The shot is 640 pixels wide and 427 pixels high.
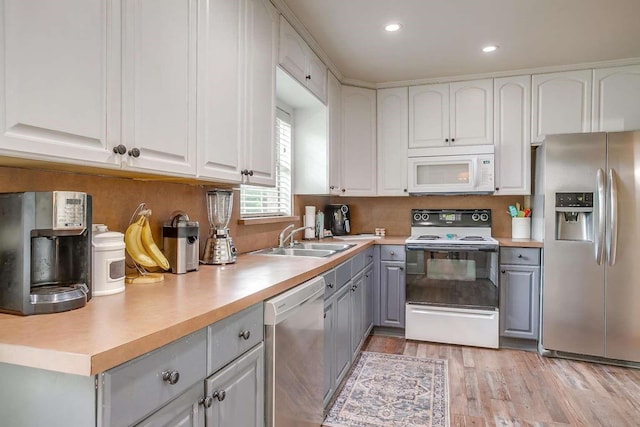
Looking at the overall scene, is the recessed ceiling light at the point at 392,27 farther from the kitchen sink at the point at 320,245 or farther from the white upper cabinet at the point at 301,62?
the kitchen sink at the point at 320,245

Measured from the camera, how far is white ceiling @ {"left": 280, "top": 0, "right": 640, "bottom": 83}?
2.38 m

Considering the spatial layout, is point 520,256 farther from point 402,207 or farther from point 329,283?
point 329,283

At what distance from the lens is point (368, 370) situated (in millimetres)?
2768

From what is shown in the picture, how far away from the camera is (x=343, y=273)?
8.01 feet

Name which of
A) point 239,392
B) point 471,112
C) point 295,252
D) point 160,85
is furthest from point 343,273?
point 471,112

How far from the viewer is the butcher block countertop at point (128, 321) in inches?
30.2

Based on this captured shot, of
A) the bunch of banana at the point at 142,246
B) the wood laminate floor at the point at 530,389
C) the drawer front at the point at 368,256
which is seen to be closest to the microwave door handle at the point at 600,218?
the wood laminate floor at the point at 530,389

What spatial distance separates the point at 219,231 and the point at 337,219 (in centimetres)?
211

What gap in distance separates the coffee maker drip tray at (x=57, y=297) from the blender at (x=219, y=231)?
2.80 ft

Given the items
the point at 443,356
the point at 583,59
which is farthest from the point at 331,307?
the point at 583,59

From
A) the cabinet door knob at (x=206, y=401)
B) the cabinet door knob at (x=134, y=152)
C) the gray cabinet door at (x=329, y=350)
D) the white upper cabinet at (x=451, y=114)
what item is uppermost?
the white upper cabinet at (x=451, y=114)

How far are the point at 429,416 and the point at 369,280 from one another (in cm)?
130

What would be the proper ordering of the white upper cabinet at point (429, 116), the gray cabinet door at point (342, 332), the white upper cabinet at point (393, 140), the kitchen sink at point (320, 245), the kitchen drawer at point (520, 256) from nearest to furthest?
the gray cabinet door at point (342, 332)
the kitchen sink at point (320, 245)
the kitchen drawer at point (520, 256)
the white upper cabinet at point (429, 116)
the white upper cabinet at point (393, 140)

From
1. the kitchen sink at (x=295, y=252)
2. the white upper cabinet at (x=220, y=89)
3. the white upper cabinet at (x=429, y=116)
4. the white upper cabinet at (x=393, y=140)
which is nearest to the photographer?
the white upper cabinet at (x=220, y=89)
